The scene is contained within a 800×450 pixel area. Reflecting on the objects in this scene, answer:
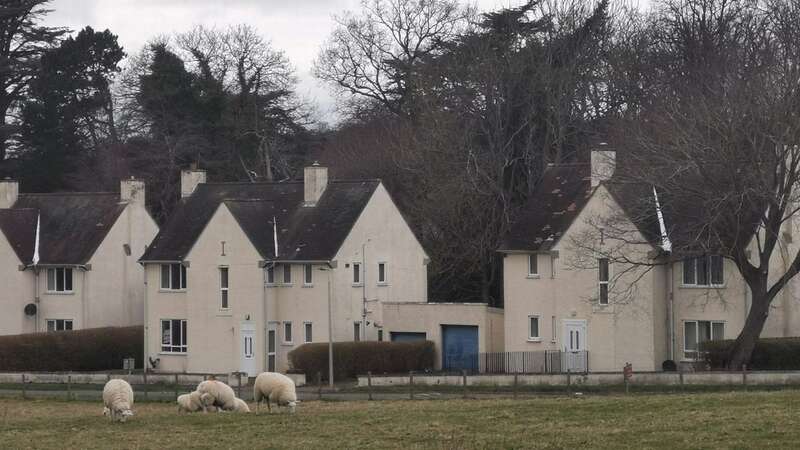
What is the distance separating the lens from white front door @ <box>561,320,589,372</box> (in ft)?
209

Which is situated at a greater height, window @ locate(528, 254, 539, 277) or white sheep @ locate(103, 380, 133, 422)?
window @ locate(528, 254, 539, 277)

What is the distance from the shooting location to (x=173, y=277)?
72562mm

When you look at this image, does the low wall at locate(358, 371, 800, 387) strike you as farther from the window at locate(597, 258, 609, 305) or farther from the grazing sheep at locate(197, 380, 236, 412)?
the grazing sheep at locate(197, 380, 236, 412)

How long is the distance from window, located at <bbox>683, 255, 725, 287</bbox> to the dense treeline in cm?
138

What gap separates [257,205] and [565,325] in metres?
15.4

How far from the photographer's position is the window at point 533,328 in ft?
216

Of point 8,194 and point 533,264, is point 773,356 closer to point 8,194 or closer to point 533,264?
point 533,264

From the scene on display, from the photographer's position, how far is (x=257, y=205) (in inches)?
2830

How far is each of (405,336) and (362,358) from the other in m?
3.91

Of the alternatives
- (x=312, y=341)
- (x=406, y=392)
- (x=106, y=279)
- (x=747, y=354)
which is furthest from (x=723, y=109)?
(x=106, y=279)

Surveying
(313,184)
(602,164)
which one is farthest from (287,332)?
(602,164)

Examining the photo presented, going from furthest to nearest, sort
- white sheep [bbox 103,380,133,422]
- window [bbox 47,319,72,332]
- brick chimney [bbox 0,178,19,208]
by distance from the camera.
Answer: brick chimney [bbox 0,178,19,208] < window [bbox 47,319,72,332] < white sheep [bbox 103,380,133,422]

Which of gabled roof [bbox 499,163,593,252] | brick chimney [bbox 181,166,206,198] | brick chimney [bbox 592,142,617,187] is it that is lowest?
gabled roof [bbox 499,163,593,252]

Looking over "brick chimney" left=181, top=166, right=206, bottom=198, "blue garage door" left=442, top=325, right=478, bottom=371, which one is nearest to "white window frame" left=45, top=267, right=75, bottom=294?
"brick chimney" left=181, top=166, right=206, bottom=198
